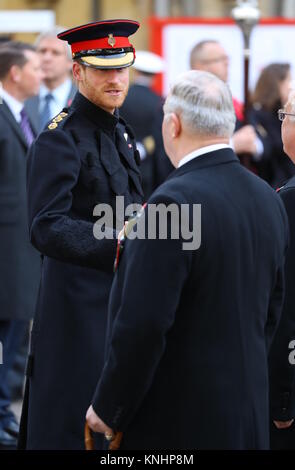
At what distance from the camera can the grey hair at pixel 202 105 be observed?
9.96ft

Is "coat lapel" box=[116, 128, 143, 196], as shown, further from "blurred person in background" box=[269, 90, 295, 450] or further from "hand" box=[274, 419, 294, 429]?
"hand" box=[274, 419, 294, 429]

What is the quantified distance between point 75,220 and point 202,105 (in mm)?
778

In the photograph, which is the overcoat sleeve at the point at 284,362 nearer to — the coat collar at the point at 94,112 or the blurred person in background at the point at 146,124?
the coat collar at the point at 94,112

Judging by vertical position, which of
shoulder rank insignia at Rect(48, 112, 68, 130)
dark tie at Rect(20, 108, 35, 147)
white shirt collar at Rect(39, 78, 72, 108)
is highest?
shoulder rank insignia at Rect(48, 112, 68, 130)

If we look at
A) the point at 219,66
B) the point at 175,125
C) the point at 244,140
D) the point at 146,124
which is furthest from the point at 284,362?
the point at 146,124

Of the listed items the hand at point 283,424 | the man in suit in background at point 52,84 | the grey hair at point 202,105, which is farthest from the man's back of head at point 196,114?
the man in suit in background at point 52,84

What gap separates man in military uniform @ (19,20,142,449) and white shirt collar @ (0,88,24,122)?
8.11ft

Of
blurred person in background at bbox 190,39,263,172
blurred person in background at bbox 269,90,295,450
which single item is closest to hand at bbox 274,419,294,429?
blurred person in background at bbox 269,90,295,450

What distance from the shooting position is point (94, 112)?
3822 millimetres

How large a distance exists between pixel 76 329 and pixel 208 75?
3.57 ft

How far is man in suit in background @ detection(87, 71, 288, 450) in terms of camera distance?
2.93 m

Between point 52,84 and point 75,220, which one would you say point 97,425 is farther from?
point 52,84

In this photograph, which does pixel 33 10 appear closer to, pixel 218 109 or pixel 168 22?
pixel 168 22

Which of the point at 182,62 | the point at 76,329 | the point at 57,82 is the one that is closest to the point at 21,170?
the point at 57,82
